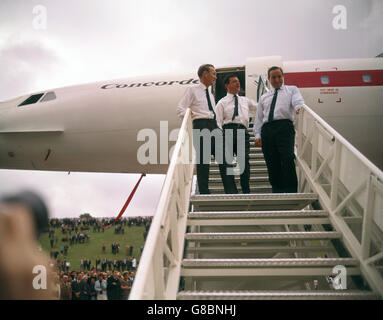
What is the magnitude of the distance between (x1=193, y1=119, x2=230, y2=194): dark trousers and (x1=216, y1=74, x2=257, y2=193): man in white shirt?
0.15m

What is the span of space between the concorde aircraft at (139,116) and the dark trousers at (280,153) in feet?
8.98

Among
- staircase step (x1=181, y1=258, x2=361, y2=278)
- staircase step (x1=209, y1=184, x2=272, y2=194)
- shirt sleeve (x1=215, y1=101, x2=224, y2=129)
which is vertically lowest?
staircase step (x1=181, y1=258, x2=361, y2=278)

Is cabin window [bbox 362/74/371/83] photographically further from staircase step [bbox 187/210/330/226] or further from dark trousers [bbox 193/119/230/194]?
staircase step [bbox 187/210/330/226]

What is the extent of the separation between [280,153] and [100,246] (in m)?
31.0

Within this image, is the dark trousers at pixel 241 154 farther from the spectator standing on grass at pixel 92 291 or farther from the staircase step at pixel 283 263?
the spectator standing on grass at pixel 92 291

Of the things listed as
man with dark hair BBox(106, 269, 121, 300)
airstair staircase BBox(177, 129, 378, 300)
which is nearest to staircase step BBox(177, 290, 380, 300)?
airstair staircase BBox(177, 129, 378, 300)

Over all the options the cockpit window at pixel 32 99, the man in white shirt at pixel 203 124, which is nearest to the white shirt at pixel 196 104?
the man in white shirt at pixel 203 124

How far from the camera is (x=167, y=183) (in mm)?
2824

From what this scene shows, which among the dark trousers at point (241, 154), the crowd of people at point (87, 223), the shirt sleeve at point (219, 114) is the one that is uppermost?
the shirt sleeve at point (219, 114)

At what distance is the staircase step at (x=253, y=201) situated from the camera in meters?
3.94

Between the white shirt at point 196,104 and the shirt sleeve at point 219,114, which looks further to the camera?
the shirt sleeve at point 219,114

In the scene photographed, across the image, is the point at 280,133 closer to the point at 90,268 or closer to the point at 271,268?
the point at 271,268

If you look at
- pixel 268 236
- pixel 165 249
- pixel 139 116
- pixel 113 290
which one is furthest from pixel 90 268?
pixel 165 249

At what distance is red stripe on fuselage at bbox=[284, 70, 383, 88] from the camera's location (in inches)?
274
